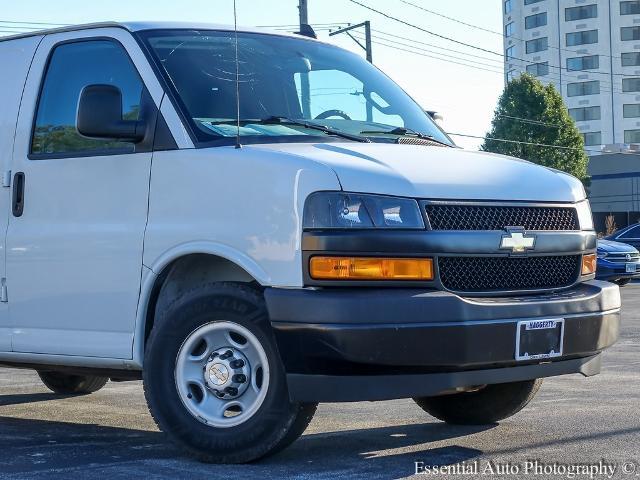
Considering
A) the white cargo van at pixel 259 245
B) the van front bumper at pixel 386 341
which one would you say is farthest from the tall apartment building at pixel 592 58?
the van front bumper at pixel 386 341

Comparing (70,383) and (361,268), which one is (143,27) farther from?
(70,383)

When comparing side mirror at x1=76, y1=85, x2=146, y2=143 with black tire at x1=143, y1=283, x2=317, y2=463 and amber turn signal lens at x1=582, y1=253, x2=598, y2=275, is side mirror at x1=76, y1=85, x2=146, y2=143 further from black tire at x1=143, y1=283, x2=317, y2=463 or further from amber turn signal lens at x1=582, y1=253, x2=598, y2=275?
amber turn signal lens at x1=582, y1=253, x2=598, y2=275

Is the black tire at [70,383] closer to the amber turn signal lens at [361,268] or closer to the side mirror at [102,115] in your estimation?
the side mirror at [102,115]

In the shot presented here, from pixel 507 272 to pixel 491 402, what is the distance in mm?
1304

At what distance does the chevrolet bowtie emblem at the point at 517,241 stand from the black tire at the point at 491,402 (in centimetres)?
120

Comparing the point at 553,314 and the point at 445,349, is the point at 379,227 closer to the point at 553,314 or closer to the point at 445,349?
the point at 445,349

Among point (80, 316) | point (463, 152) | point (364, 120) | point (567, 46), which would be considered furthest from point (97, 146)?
point (567, 46)

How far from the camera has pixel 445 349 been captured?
5.18 metres

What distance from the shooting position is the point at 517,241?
5.54 metres

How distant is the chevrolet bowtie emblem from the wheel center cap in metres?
1.33

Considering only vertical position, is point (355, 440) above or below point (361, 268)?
below

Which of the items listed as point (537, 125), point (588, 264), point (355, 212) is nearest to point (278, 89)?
point (355, 212)

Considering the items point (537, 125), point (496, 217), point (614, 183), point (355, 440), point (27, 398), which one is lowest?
point (27, 398)

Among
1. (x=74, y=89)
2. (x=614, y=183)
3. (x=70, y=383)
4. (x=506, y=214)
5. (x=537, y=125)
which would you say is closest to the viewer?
(x=506, y=214)
